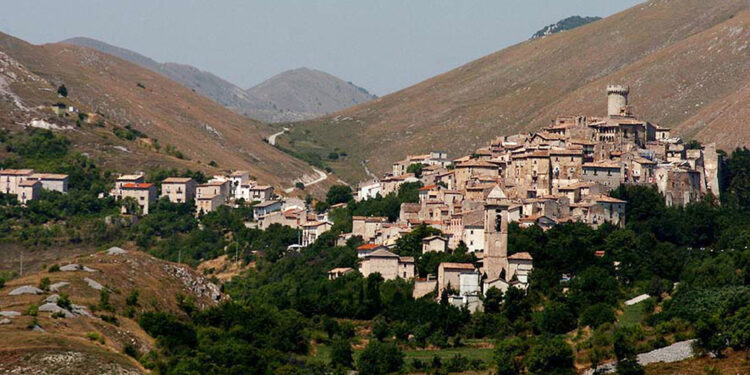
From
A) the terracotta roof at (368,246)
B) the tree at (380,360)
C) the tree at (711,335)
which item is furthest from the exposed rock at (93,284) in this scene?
the tree at (711,335)

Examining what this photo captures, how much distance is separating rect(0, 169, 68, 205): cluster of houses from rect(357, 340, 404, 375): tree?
59873mm

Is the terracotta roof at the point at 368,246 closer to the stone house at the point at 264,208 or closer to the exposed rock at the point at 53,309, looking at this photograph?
the stone house at the point at 264,208

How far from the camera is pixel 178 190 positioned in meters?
127

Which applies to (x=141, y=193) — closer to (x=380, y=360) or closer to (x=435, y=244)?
(x=435, y=244)

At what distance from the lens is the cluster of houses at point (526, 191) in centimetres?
8388

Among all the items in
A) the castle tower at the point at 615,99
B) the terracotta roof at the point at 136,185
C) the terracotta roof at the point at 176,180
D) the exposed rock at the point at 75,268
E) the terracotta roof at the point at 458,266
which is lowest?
the exposed rock at the point at 75,268

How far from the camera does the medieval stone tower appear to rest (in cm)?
8350

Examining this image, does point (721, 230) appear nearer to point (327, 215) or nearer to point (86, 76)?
point (327, 215)

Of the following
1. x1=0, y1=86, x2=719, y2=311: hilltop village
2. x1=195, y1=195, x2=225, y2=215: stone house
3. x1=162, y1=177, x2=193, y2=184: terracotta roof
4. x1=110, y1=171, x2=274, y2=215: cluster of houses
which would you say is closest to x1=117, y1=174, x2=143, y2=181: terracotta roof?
x1=110, y1=171, x2=274, y2=215: cluster of houses

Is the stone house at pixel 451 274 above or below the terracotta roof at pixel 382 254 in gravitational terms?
below

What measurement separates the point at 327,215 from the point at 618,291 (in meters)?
34.1

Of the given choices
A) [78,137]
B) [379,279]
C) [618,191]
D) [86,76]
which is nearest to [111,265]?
[379,279]

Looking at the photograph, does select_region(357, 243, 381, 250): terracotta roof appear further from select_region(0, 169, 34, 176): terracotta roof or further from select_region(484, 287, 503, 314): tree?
select_region(0, 169, 34, 176): terracotta roof

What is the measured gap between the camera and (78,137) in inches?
5901
